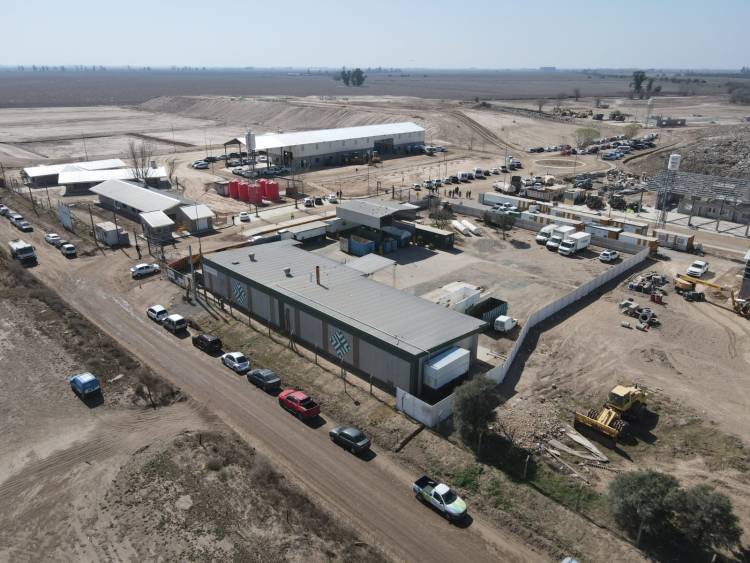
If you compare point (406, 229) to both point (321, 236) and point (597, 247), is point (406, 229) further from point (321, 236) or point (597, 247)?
point (597, 247)

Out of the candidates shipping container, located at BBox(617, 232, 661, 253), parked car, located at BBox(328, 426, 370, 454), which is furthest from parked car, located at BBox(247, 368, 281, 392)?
shipping container, located at BBox(617, 232, 661, 253)

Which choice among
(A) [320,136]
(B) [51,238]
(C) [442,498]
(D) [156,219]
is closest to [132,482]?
(C) [442,498]

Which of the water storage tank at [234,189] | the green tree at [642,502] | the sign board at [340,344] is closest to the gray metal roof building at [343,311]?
the sign board at [340,344]

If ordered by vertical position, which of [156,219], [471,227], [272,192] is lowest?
[471,227]

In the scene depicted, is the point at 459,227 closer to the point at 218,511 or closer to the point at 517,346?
the point at 517,346

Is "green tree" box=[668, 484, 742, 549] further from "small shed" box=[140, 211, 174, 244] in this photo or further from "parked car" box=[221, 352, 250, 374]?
"small shed" box=[140, 211, 174, 244]

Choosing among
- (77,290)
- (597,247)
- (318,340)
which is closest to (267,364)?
(318,340)

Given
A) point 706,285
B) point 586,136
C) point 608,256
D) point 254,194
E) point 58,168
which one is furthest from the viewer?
point 586,136
